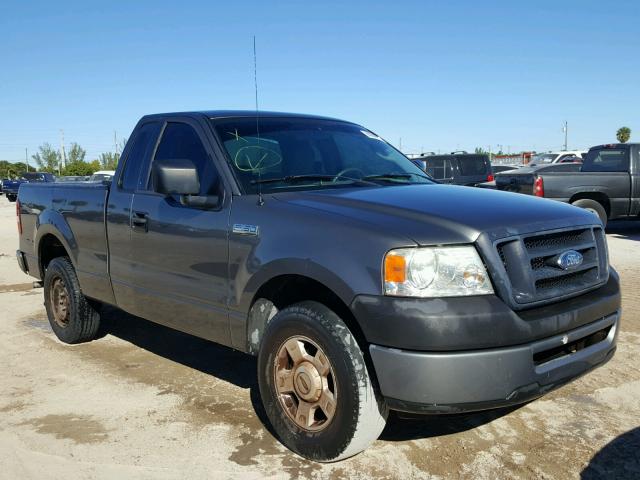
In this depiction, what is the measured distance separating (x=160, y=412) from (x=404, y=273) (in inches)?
82.5

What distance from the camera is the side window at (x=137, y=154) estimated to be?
4.62m

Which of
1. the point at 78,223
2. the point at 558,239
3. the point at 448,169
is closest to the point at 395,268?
the point at 558,239

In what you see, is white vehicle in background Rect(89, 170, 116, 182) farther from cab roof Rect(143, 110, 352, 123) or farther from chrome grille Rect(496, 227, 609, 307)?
chrome grille Rect(496, 227, 609, 307)

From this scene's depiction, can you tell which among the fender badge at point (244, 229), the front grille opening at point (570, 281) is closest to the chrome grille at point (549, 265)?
the front grille opening at point (570, 281)

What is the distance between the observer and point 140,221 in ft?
14.1

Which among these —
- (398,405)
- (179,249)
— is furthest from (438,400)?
(179,249)

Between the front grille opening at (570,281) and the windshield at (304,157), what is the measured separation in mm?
1309

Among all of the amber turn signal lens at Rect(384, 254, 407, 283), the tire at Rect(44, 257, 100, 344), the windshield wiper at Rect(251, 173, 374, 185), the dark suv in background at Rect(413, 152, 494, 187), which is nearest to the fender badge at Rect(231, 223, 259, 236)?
the windshield wiper at Rect(251, 173, 374, 185)

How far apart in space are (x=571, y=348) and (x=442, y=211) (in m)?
0.94

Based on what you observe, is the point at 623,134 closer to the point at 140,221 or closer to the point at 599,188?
the point at 599,188

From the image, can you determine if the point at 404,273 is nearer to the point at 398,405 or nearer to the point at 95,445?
the point at 398,405

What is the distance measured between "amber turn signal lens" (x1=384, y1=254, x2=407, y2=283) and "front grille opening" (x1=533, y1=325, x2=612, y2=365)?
27.5 inches

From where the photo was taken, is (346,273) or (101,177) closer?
(346,273)

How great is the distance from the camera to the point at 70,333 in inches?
218
